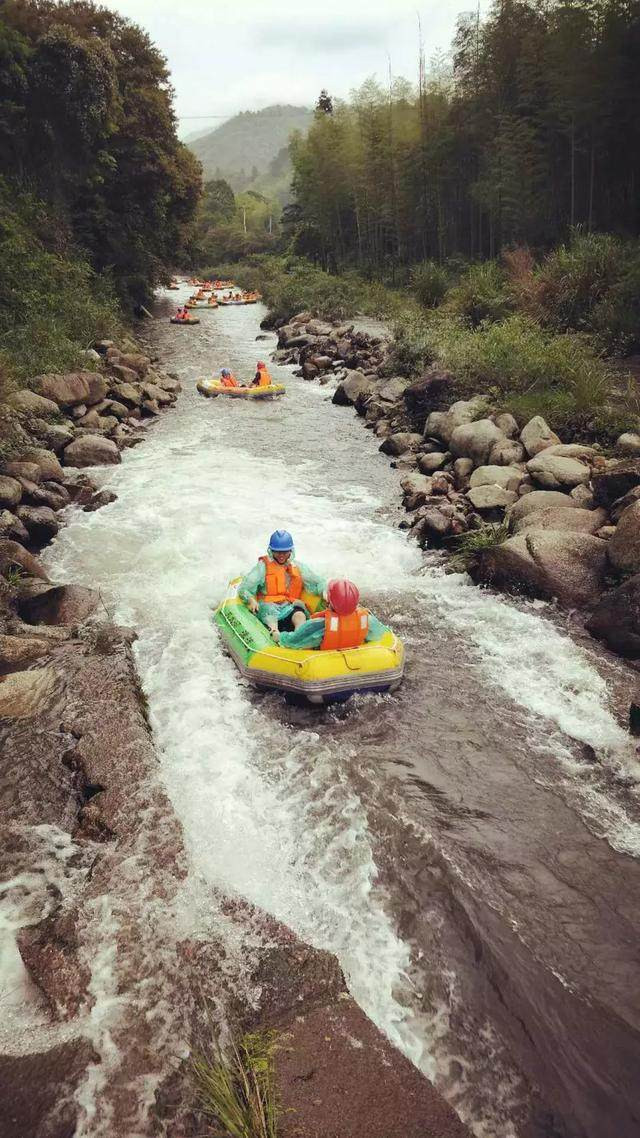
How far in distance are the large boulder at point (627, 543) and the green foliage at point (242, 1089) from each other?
4.97m

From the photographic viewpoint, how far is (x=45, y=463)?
9453 millimetres

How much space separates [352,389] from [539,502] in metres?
8.02

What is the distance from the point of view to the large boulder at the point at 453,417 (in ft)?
34.3

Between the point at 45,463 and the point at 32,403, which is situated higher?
the point at 32,403

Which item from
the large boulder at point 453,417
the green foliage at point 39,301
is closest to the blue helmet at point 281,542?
the large boulder at point 453,417

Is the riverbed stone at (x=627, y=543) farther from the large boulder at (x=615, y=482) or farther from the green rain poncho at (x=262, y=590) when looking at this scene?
the green rain poncho at (x=262, y=590)

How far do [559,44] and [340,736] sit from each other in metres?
18.0

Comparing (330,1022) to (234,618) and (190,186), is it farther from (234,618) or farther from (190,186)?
Result: (190,186)

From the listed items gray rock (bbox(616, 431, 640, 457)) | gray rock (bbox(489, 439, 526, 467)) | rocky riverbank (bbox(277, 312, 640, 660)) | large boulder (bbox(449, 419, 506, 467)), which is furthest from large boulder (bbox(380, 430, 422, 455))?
gray rock (bbox(616, 431, 640, 457))

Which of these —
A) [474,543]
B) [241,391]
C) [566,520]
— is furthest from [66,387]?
[566,520]

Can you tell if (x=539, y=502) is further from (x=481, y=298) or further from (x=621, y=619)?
(x=481, y=298)

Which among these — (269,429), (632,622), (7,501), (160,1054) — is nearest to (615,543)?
(632,622)

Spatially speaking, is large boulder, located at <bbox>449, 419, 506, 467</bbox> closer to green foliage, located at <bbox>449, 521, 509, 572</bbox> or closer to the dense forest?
green foliage, located at <bbox>449, 521, 509, 572</bbox>

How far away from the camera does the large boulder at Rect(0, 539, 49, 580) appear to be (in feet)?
22.2
